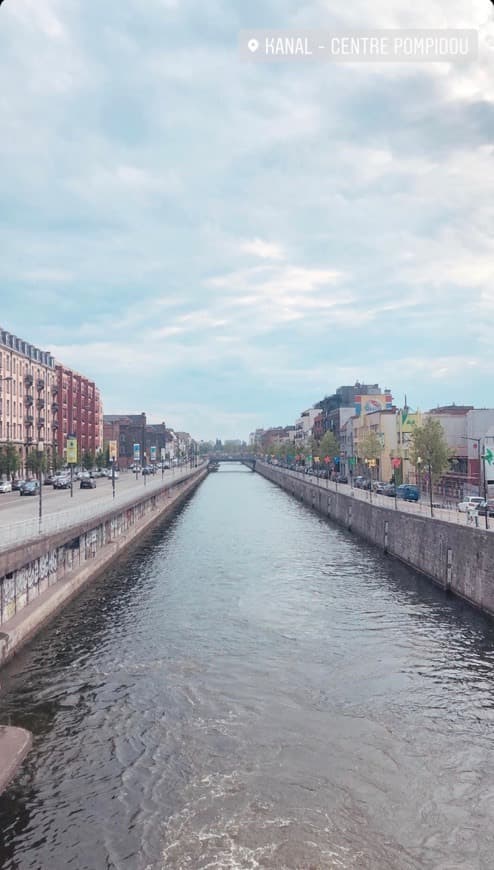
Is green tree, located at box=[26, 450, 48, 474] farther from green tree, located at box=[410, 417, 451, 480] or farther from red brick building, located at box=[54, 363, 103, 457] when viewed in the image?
green tree, located at box=[410, 417, 451, 480]

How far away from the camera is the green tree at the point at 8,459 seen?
8788 cm

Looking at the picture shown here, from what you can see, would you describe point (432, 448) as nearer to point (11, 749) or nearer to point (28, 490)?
point (28, 490)

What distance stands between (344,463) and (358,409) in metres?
12.7

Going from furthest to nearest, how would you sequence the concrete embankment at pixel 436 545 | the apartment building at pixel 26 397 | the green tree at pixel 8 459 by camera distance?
1. the apartment building at pixel 26 397
2. the green tree at pixel 8 459
3. the concrete embankment at pixel 436 545

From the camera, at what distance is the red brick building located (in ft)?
424

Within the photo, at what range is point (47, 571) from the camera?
109ft

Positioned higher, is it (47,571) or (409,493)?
(409,493)

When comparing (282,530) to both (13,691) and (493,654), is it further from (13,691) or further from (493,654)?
(13,691)

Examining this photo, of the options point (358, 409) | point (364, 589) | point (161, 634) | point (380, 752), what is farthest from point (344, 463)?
point (380, 752)

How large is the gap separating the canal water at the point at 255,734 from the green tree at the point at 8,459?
57644mm

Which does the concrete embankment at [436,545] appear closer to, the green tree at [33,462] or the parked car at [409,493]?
the parked car at [409,493]

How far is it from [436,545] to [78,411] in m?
115

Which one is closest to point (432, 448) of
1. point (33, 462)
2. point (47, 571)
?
point (47, 571)

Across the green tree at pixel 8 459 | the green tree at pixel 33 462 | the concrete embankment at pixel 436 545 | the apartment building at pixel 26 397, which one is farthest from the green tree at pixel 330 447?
the concrete embankment at pixel 436 545
